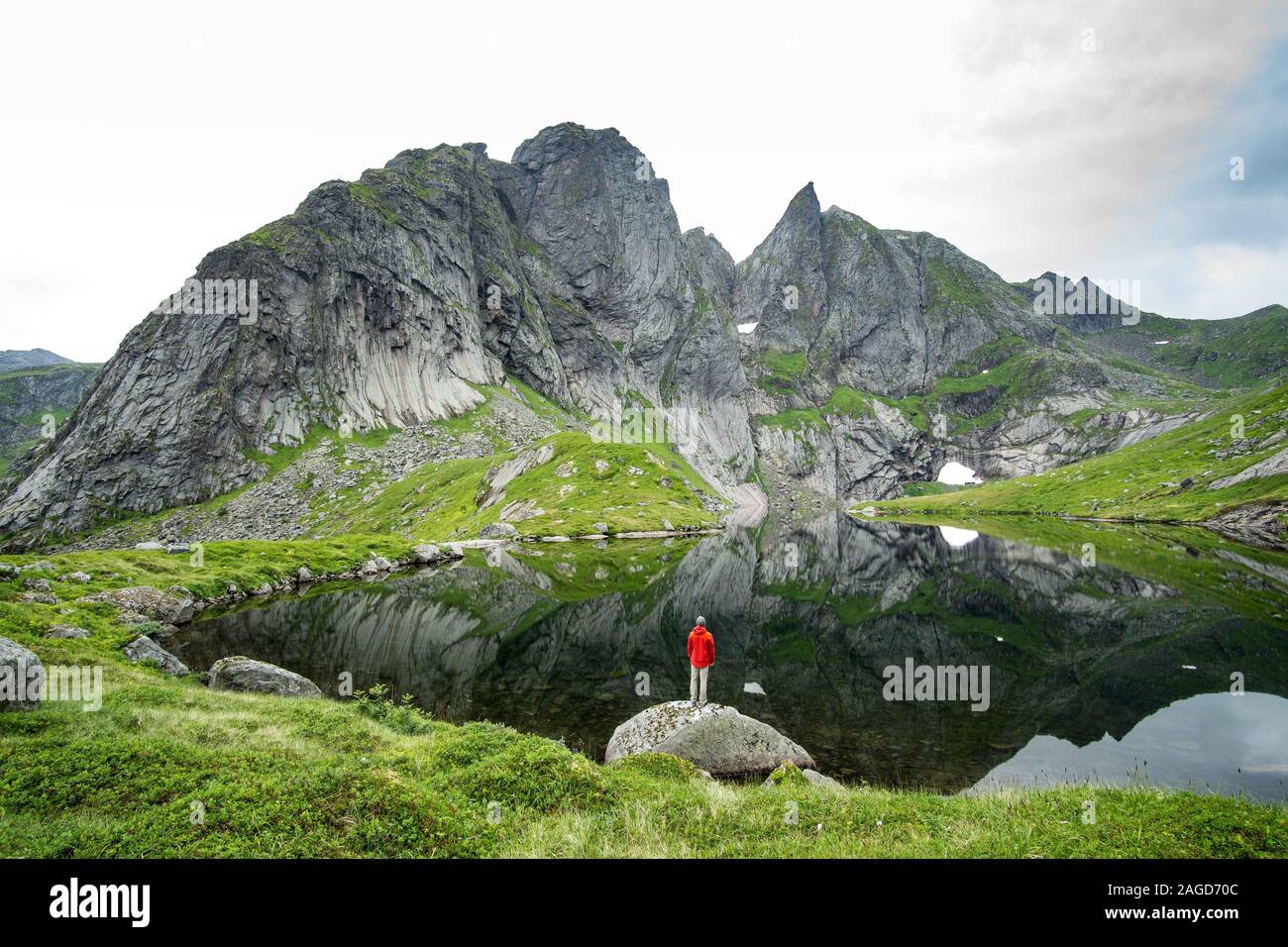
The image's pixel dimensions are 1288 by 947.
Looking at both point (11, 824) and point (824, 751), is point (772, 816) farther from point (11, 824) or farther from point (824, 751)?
point (11, 824)

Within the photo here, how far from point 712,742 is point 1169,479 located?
17490cm

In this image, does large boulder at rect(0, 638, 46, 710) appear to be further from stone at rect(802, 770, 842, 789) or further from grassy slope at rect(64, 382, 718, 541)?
grassy slope at rect(64, 382, 718, 541)

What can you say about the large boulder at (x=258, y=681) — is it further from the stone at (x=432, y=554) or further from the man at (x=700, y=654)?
the stone at (x=432, y=554)

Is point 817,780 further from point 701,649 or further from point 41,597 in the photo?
point 41,597

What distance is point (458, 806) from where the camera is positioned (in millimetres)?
12055

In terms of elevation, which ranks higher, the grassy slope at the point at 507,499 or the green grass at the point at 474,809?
the grassy slope at the point at 507,499

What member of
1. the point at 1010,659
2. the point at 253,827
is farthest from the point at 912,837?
the point at 1010,659

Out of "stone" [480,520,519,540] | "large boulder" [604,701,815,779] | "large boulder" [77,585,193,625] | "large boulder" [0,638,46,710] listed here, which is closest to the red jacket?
"large boulder" [604,701,815,779]

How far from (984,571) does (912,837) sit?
64046 millimetres

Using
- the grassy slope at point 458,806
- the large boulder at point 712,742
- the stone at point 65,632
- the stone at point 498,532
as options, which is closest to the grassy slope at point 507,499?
the stone at point 498,532

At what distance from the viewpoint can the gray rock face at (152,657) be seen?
26062 millimetres

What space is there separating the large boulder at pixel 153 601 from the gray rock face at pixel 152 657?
11925 millimetres

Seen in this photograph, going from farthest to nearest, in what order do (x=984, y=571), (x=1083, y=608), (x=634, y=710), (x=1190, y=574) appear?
1. (x=984, y=571)
2. (x=1190, y=574)
3. (x=1083, y=608)
4. (x=634, y=710)
